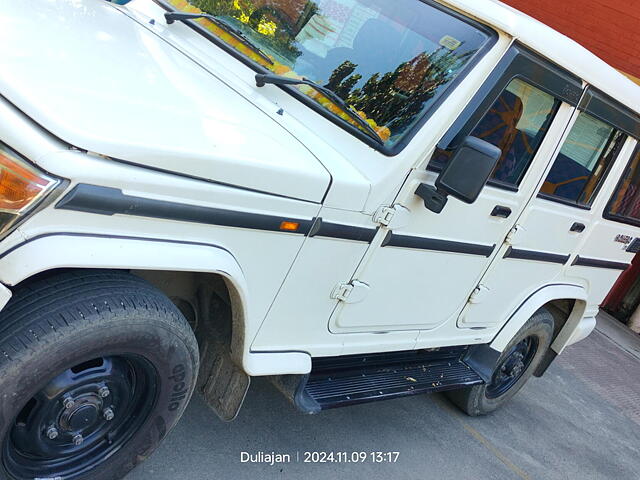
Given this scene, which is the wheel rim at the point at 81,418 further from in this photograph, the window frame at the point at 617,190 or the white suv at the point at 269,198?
the window frame at the point at 617,190

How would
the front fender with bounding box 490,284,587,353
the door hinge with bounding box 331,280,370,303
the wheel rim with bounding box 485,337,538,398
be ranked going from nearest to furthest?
the door hinge with bounding box 331,280,370,303
the front fender with bounding box 490,284,587,353
the wheel rim with bounding box 485,337,538,398

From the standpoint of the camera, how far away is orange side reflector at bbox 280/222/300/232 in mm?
2404

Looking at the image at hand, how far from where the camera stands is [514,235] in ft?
11.7

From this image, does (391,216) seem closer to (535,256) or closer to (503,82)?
(503,82)

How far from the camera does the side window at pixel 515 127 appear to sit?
3.00 meters

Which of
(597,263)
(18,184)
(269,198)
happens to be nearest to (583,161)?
(597,263)

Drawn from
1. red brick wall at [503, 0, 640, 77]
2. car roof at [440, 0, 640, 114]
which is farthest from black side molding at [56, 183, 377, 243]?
red brick wall at [503, 0, 640, 77]

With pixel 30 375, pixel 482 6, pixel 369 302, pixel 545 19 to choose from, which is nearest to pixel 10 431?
pixel 30 375

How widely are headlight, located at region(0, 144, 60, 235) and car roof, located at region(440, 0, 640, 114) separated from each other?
195cm

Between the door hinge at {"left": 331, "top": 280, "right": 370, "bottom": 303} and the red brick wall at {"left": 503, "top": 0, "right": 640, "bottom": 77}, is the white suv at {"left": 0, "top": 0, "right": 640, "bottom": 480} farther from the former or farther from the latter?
the red brick wall at {"left": 503, "top": 0, "right": 640, "bottom": 77}

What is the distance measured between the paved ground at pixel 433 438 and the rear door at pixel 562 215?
85 centimetres

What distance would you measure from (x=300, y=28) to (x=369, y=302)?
1.28 meters

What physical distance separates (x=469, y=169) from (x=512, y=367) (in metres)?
2.50

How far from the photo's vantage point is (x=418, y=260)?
310 centimetres
